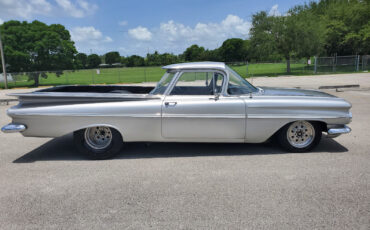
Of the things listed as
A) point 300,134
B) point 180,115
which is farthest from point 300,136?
point 180,115

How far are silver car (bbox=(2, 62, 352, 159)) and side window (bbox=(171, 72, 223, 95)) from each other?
0.7 inches

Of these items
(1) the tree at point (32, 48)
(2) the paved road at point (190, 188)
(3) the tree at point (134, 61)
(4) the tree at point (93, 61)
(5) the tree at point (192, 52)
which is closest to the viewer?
(2) the paved road at point (190, 188)

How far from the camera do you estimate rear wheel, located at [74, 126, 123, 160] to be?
4.61 metres

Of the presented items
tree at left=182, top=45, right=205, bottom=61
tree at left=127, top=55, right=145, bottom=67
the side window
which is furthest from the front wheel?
tree at left=182, top=45, right=205, bottom=61

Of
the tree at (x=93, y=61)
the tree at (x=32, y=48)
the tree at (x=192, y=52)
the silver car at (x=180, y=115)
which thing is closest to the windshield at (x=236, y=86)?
the silver car at (x=180, y=115)

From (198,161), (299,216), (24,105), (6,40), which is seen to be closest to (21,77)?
(6,40)

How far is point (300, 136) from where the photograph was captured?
478cm

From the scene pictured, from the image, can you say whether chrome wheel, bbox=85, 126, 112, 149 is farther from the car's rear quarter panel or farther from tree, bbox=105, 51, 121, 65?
tree, bbox=105, 51, 121, 65

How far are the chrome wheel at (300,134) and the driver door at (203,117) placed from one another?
876mm

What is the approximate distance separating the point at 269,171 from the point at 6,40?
3198 centimetres

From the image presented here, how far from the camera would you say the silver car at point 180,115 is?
4.46m

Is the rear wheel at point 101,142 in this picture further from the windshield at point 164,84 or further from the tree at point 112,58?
the tree at point 112,58

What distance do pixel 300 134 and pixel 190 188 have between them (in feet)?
7.72

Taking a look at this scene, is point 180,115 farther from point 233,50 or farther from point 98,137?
point 233,50
